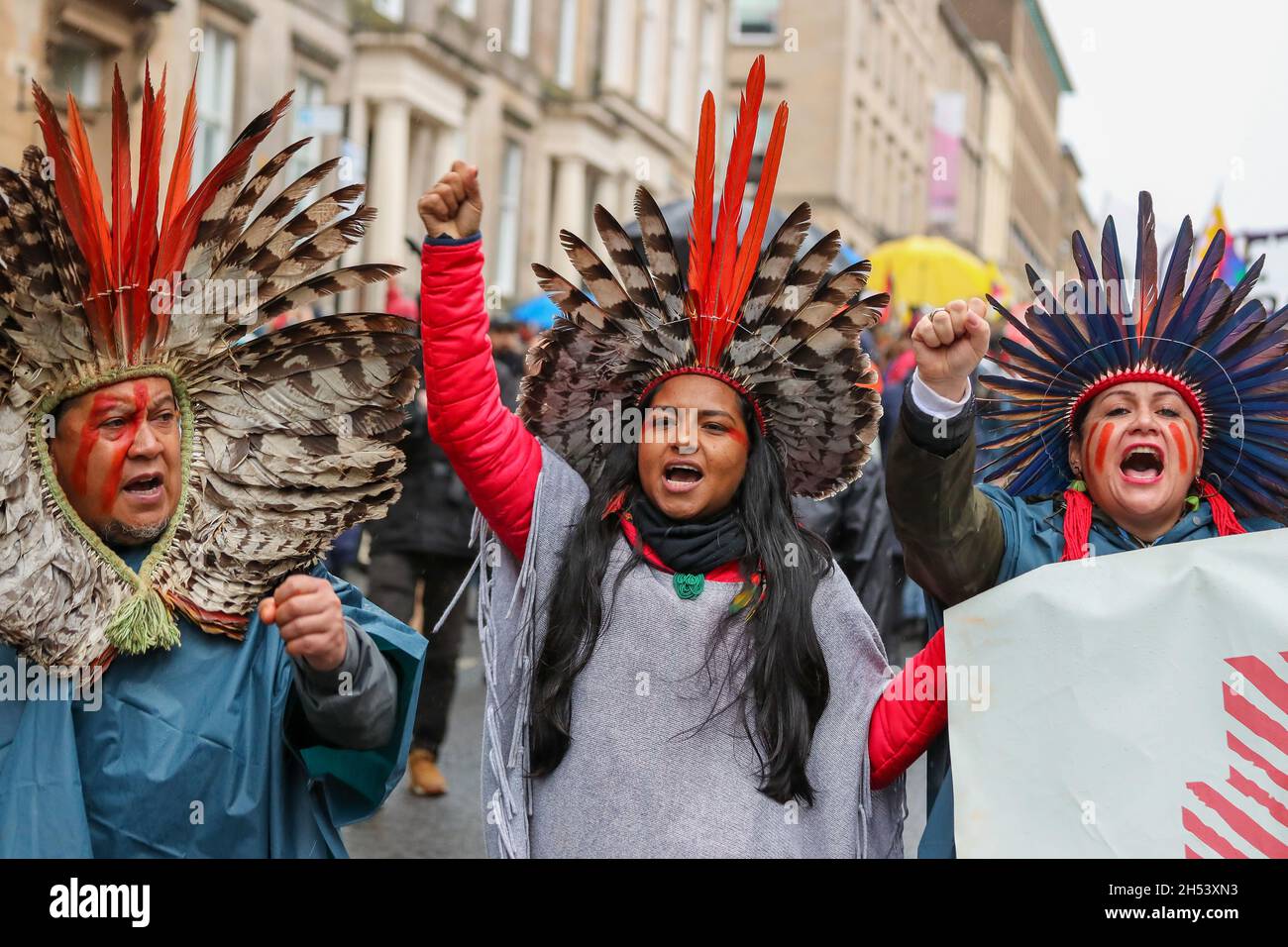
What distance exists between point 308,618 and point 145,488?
49 cm

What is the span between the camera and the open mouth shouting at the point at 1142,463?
3.24 m

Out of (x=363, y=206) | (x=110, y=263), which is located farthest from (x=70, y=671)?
(x=363, y=206)

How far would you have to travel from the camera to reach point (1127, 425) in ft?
10.7

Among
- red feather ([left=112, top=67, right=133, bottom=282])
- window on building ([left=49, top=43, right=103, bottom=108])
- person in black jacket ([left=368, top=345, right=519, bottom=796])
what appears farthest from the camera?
window on building ([left=49, top=43, right=103, bottom=108])

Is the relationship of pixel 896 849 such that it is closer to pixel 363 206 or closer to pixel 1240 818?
pixel 1240 818

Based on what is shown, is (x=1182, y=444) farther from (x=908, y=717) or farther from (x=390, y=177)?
(x=390, y=177)

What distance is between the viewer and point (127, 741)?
2852 millimetres

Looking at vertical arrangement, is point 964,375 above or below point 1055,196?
below

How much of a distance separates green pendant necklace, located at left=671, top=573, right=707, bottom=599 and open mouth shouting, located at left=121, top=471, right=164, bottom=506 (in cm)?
98

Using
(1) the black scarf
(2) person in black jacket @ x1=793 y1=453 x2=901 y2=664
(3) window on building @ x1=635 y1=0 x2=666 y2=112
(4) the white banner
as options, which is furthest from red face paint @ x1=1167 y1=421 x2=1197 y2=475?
(3) window on building @ x1=635 y1=0 x2=666 y2=112

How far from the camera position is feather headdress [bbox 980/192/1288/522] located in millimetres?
3340

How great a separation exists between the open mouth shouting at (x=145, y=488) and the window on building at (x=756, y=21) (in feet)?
102

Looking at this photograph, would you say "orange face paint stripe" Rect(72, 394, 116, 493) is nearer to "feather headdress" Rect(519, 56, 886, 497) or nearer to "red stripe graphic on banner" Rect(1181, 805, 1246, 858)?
"feather headdress" Rect(519, 56, 886, 497)

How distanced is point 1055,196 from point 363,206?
91413mm
